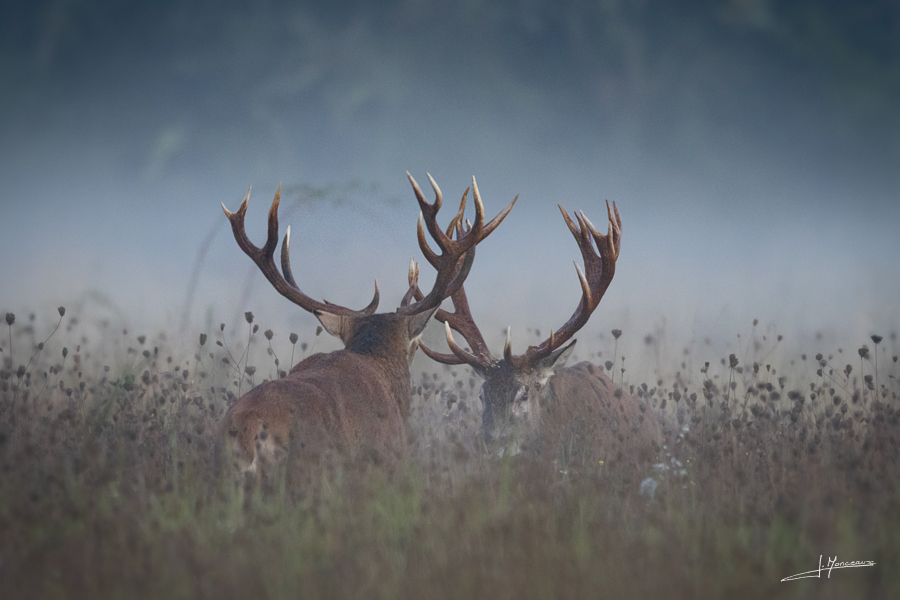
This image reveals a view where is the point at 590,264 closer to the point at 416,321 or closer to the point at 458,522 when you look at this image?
A: the point at 416,321

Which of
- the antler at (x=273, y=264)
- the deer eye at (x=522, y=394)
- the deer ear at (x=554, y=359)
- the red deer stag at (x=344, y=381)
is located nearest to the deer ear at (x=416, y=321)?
the red deer stag at (x=344, y=381)

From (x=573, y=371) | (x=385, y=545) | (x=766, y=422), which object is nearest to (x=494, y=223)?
(x=573, y=371)

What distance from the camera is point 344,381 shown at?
5625mm

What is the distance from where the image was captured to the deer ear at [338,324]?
654 cm

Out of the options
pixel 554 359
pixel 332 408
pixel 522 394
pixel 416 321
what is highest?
pixel 416 321

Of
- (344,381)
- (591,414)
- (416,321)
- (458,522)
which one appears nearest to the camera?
(458,522)

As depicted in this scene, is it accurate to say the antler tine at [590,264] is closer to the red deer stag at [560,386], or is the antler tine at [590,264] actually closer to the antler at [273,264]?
the red deer stag at [560,386]

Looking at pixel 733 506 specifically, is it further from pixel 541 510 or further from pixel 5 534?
pixel 5 534

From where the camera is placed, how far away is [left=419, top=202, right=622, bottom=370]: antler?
7293 millimetres

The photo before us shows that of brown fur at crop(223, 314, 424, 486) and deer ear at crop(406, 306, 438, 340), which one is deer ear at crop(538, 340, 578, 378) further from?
brown fur at crop(223, 314, 424, 486)

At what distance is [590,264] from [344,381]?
326cm

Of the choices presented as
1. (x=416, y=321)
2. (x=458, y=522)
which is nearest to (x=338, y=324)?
(x=416, y=321)

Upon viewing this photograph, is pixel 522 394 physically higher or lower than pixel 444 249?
lower

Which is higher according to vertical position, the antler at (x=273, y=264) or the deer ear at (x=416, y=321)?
the antler at (x=273, y=264)
